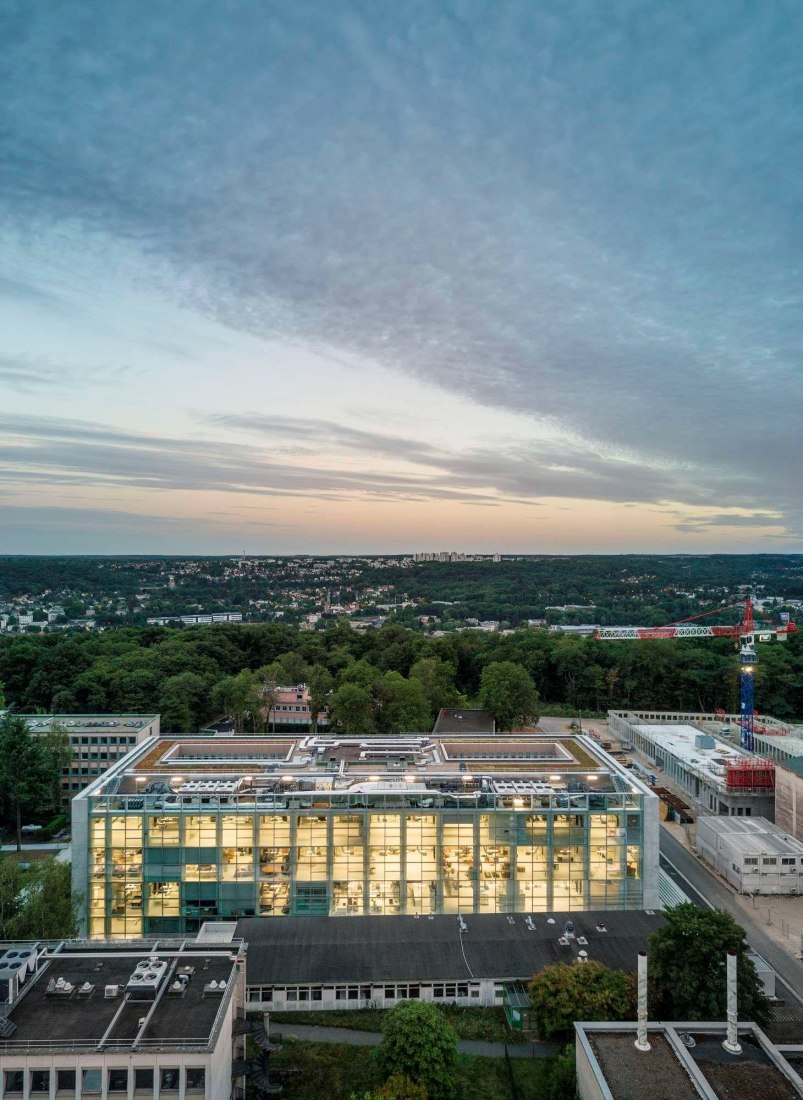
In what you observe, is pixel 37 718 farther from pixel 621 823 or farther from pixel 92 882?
pixel 621 823

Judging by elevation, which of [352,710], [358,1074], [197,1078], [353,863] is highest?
[197,1078]

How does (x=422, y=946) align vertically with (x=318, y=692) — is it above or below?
below

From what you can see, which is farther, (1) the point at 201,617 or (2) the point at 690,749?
(1) the point at 201,617

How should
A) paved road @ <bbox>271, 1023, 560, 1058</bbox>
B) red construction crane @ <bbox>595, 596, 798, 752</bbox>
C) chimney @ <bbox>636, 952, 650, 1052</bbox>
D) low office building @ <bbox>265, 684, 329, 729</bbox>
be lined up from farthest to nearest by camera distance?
low office building @ <bbox>265, 684, 329, 729</bbox>
red construction crane @ <bbox>595, 596, 798, 752</bbox>
paved road @ <bbox>271, 1023, 560, 1058</bbox>
chimney @ <bbox>636, 952, 650, 1052</bbox>

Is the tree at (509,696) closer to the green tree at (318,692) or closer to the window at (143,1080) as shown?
the green tree at (318,692)

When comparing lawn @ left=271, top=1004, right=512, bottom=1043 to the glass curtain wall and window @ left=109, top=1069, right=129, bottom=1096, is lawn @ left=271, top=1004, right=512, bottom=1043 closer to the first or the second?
the glass curtain wall

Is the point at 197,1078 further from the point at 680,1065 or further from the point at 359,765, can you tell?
the point at 359,765

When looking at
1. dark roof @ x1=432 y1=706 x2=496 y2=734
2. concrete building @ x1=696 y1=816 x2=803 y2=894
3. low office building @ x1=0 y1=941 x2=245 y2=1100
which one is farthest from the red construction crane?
low office building @ x1=0 y1=941 x2=245 y2=1100

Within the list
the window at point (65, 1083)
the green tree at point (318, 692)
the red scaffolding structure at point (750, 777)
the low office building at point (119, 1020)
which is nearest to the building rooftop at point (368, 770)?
the low office building at point (119, 1020)

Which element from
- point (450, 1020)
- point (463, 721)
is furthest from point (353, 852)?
point (463, 721)
